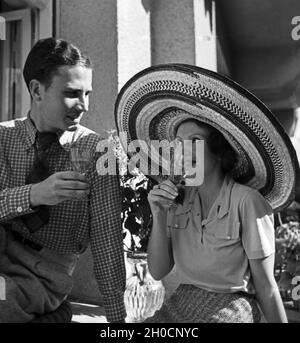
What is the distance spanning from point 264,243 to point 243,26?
429 centimetres

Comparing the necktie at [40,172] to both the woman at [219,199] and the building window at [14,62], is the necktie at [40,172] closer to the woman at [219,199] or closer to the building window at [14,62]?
the woman at [219,199]

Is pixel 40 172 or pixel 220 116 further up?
pixel 220 116

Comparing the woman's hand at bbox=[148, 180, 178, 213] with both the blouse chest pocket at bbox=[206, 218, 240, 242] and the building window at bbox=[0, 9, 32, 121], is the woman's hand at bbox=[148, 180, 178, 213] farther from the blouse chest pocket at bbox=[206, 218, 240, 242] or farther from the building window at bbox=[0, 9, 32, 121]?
the building window at bbox=[0, 9, 32, 121]

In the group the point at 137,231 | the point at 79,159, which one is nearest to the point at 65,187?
the point at 79,159

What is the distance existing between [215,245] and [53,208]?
0.78 m

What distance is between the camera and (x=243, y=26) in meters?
5.50

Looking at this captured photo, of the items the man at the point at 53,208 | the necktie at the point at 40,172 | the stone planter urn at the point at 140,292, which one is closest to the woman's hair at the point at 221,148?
the man at the point at 53,208

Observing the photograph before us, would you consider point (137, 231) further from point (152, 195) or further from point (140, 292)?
point (152, 195)

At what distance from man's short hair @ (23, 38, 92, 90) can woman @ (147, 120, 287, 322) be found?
0.61 m

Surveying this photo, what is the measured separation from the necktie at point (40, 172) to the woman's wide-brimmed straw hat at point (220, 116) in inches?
15.9

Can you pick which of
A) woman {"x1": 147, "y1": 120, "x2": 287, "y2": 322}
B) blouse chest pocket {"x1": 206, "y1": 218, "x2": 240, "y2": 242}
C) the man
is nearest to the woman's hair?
woman {"x1": 147, "y1": 120, "x2": 287, "y2": 322}

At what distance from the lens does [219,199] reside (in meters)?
1.97
